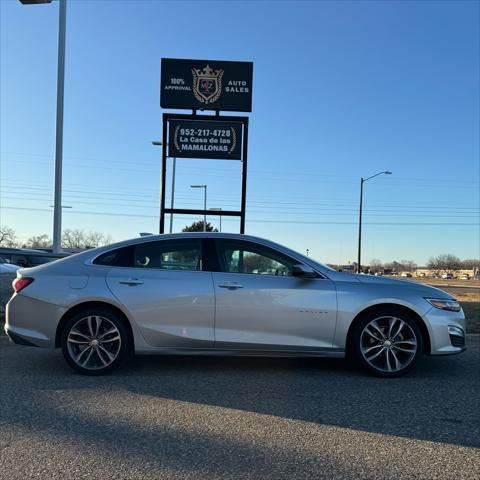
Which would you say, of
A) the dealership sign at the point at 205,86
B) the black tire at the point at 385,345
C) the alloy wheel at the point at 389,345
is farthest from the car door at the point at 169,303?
the dealership sign at the point at 205,86

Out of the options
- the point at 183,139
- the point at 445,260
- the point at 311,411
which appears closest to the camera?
the point at 311,411

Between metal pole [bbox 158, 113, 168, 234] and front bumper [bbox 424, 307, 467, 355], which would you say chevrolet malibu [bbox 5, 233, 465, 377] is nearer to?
front bumper [bbox 424, 307, 467, 355]

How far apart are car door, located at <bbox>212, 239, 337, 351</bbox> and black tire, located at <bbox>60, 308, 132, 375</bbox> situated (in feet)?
3.50

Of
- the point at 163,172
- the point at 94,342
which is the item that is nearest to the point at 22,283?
the point at 94,342

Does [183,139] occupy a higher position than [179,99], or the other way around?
[179,99]

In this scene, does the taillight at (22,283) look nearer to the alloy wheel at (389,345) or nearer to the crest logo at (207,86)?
the alloy wheel at (389,345)

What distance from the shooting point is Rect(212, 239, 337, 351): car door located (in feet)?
17.7

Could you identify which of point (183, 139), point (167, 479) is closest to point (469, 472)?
point (167, 479)

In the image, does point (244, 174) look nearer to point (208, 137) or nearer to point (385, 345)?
point (208, 137)

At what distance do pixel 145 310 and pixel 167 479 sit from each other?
2.56 meters

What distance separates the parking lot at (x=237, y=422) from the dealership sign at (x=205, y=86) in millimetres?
8058

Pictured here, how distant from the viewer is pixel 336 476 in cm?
312

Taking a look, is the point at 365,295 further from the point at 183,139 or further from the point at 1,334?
the point at 183,139

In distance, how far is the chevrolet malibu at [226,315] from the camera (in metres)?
5.42
